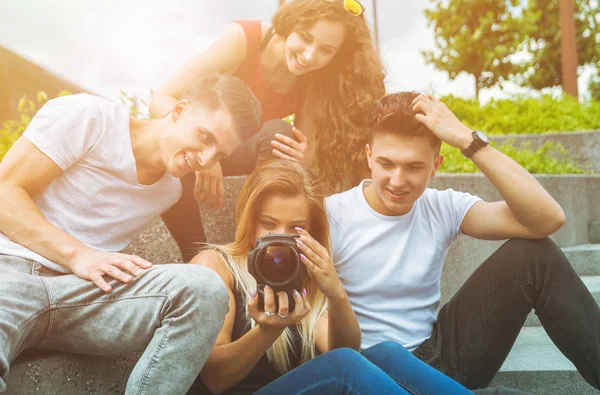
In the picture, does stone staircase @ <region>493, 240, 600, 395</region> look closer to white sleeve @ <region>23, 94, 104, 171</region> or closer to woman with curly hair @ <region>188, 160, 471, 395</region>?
woman with curly hair @ <region>188, 160, 471, 395</region>

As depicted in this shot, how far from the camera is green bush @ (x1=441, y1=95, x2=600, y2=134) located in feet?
15.9

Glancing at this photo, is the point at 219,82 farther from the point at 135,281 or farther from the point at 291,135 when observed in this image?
the point at 135,281

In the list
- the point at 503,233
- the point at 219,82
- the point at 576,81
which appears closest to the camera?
the point at 503,233

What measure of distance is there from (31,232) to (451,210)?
1.33m

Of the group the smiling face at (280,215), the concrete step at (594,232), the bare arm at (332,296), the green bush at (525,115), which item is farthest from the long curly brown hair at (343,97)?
the green bush at (525,115)

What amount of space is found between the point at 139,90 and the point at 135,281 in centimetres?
186

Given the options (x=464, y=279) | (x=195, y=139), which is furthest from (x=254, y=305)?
(x=464, y=279)

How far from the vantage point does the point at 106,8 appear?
9.23 ft

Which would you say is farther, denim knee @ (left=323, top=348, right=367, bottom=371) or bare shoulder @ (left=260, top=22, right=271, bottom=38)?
bare shoulder @ (left=260, top=22, right=271, bottom=38)

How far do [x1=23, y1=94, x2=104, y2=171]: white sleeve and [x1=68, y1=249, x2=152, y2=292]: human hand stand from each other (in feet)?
1.07

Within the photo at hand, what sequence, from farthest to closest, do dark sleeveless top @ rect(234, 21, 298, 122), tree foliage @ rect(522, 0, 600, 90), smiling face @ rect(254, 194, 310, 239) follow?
1. tree foliage @ rect(522, 0, 600, 90)
2. dark sleeveless top @ rect(234, 21, 298, 122)
3. smiling face @ rect(254, 194, 310, 239)

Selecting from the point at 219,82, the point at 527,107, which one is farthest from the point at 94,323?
the point at 527,107

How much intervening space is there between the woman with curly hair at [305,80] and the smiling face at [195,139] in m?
0.29

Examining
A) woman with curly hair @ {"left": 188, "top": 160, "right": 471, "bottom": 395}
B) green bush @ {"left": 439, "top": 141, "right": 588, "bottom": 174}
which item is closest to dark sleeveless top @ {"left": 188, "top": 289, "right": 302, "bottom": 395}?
woman with curly hair @ {"left": 188, "top": 160, "right": 471, "bottom": 395}
